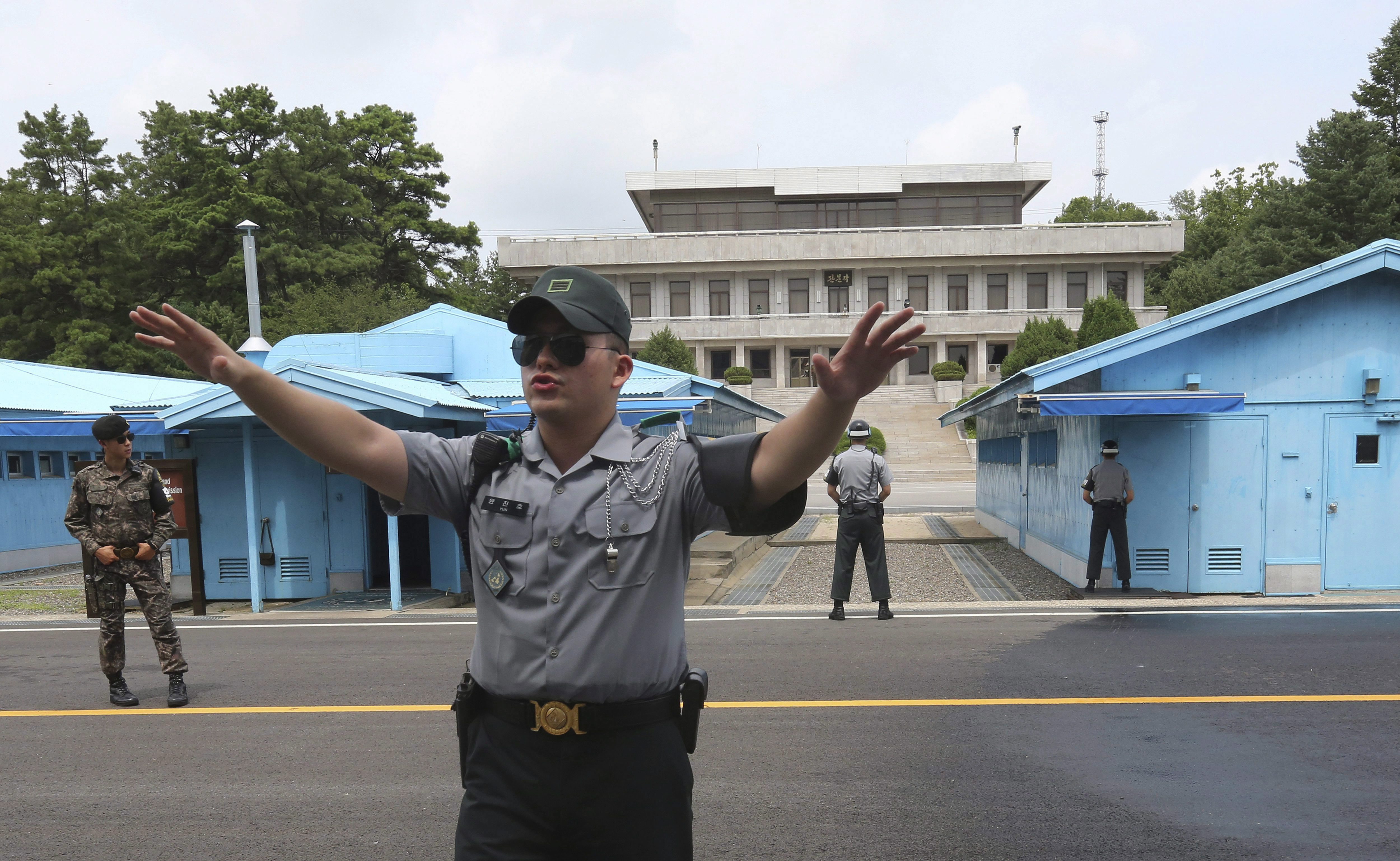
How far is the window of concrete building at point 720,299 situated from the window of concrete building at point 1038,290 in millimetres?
16677

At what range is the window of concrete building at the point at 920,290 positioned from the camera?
2095 inches

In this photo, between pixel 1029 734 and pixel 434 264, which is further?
pixel 434 264

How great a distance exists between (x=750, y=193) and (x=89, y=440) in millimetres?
43139

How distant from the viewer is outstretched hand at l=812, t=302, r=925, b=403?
6.54 ft

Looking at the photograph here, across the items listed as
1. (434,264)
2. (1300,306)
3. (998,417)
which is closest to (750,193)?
(434,264)

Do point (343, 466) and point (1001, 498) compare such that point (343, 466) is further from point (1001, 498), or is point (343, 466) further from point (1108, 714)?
point (1001, 498)

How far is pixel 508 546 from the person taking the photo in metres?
2.31

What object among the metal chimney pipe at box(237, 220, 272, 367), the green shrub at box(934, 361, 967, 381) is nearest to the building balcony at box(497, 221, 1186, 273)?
the green shrub at box(934, 361, 967, 381)

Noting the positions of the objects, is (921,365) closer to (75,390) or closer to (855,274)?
(855,274)

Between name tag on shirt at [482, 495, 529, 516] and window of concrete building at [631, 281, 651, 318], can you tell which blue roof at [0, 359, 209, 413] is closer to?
name tag on shirt at [482, 495, 529, 516]

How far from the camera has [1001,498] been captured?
1928cm

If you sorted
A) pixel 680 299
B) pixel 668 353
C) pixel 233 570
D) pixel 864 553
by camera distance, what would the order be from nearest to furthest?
1. pixel 864 553
2. pixel 233 570
3. pixel 668 353
4. pixel 680 299

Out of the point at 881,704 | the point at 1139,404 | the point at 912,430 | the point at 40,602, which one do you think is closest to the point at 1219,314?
the point at 1139,404

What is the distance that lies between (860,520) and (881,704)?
3757mm
